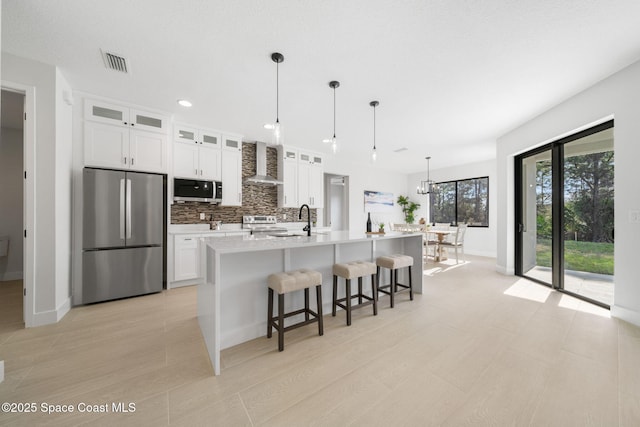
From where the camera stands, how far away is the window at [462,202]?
6.89 metres

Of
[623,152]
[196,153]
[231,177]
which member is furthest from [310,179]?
[623,152]

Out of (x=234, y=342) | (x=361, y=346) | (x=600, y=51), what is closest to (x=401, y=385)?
(x=361, y=346)

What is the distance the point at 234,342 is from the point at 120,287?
218cm

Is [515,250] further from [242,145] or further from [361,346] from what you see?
[242,145]

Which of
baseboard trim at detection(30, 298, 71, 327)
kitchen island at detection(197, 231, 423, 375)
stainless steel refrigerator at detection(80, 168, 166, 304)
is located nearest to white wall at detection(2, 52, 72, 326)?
baseboard trim at detection(30, 298, 71, 327)

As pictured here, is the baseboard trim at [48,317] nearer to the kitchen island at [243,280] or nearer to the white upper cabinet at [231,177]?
the kitchen island at [243,280]

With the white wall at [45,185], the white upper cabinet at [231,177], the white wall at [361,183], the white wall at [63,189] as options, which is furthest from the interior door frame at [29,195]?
the white wall at [361,183]

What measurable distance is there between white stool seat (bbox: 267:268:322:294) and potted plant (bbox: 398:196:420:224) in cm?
684

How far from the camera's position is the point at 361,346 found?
209 cm

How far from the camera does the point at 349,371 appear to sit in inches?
68.9

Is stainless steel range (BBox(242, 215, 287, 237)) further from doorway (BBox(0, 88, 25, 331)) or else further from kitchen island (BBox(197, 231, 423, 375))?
doorway (BBox(0, 88, 25, 331))

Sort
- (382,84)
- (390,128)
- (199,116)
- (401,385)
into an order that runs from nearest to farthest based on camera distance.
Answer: (401,385)
(382,84)
(199,116)
(390,128)

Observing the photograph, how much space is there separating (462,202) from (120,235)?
26.6 feet

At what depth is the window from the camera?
689 cm
